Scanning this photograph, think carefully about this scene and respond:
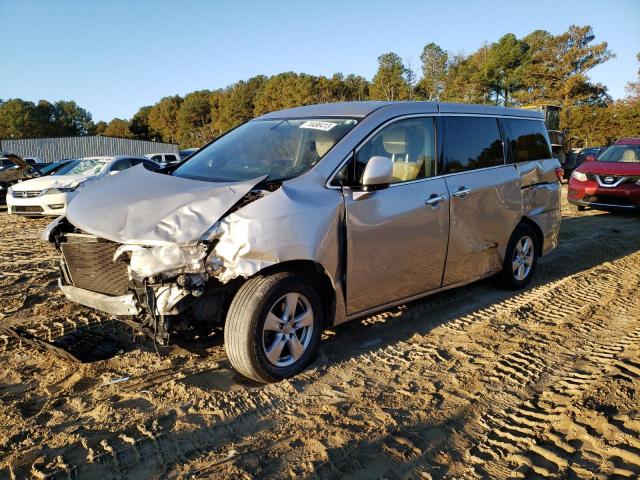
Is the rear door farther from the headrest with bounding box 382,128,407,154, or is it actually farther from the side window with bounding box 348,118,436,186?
the headrest with bounding box 382,128,407,154

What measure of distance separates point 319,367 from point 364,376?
13.4 inches

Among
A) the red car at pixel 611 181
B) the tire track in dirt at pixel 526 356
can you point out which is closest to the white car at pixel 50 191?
the tire track in dirt at pixel 526 356

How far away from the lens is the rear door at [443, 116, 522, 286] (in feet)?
15.3

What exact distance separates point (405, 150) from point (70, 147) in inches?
1892

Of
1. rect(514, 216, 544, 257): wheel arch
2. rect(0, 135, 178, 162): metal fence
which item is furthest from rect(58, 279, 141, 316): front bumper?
rect(0, 135, 178, 162): metal fence

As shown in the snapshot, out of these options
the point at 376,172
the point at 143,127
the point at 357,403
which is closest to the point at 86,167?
the point at 376,172

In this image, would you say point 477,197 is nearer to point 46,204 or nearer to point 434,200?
point 434,200

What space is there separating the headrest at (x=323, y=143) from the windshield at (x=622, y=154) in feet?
36.0

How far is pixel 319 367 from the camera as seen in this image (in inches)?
147

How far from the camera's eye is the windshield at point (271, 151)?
12.7 ft

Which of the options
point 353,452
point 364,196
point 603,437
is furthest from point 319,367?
point 603,437

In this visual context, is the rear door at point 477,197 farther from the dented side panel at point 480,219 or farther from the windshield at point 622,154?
the windshield at point 622,154

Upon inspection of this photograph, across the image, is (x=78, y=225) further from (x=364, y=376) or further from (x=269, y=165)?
(x=364, y=376)

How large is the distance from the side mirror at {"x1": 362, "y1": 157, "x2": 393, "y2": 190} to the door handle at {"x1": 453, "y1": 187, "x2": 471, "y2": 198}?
108 centimetres
